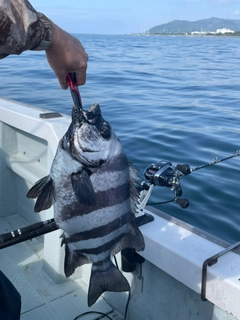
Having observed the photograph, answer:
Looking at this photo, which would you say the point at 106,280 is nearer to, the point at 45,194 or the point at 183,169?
the point at 45,194

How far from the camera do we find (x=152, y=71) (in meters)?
17.9

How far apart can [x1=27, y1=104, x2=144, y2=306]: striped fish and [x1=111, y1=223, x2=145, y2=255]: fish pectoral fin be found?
33 millimetres

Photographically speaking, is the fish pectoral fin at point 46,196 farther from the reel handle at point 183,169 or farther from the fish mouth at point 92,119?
the reel handle at point 183,169

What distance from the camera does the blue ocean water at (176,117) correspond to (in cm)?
512

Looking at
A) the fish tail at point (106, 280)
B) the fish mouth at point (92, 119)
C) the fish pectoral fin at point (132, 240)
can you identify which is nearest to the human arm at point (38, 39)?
the fish mouth at point (92, 119)

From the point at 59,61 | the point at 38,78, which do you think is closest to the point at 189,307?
the point at 59,61

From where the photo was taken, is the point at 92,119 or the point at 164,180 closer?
the point at 92,119

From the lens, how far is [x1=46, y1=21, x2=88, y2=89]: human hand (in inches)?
64.6

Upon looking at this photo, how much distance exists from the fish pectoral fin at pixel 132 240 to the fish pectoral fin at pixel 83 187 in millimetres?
296

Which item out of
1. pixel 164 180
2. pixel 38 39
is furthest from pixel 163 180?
pixel 38 39

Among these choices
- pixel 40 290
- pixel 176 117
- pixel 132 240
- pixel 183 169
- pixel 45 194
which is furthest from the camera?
pixel 176 117

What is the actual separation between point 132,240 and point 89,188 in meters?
0.39

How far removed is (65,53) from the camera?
1.66 meters

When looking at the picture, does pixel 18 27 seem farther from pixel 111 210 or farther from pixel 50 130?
pixel 50 130
